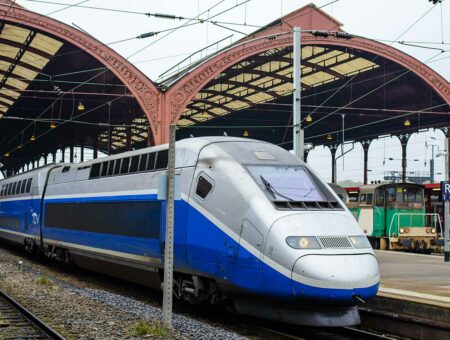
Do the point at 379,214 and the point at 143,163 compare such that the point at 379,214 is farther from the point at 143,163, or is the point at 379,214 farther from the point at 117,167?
the point at 143,163

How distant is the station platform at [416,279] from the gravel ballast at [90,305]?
12.2 feet

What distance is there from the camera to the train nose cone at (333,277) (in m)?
8.63

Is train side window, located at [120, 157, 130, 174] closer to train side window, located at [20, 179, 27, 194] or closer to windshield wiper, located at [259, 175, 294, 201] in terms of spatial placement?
windshield wiper, located at [259, 175, 294, 201]

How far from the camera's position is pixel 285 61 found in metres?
36.2

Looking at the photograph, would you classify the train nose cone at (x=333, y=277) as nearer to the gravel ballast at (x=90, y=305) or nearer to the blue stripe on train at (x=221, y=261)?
the blue stripe on train at (x=221, y=261)

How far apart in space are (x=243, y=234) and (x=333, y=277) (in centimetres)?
160

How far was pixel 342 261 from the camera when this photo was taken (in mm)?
8930

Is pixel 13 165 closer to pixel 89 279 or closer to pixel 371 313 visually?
pixel 89 279

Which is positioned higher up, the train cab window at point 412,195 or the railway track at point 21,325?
the train cab window at point 412,195

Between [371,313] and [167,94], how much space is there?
22417mm

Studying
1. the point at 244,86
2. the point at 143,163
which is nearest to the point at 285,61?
the point at 244,86

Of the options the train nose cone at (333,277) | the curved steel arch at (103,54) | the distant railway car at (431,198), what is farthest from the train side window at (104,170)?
the distant railway car at (431,198)

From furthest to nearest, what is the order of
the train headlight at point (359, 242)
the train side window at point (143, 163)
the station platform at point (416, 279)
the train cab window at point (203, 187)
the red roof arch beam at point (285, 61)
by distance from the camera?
1. the red roof arch beam at point (285, 61)
2. the train side window at point (143, 163)
3. the station platform at point (416, 279)
4. the train cab window at point (203, 187)
5. the train headlight at point (359, 242)

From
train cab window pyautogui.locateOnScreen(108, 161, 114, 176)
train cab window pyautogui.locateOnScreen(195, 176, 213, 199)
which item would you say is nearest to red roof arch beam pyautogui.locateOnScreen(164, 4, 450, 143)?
train cab window pyautogui.locateOnScreen(108, 161, 114, 176)
